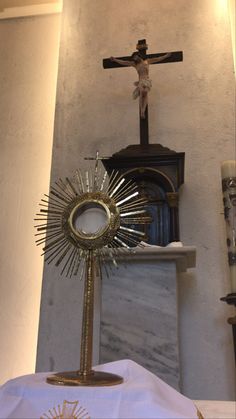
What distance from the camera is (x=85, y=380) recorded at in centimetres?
100

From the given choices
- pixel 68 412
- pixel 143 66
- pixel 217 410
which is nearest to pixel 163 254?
pixel 217 410

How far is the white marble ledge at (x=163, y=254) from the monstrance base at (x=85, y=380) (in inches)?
47.8

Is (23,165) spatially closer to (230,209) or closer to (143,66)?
(143,66)

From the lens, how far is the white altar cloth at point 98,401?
819 mm

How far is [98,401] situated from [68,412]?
0.07 metres

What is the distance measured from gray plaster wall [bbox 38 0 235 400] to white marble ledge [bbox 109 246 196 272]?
46cm

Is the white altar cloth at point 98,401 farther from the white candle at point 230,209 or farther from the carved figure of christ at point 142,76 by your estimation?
the carved figure of christ at point 142,76

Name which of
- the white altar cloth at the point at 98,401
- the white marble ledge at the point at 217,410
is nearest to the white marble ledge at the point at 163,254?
the white marble ledge at the point at 217,410

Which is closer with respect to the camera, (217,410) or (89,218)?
(89,218)

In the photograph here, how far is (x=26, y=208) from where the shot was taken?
137 inches

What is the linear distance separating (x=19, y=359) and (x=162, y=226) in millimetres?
1509

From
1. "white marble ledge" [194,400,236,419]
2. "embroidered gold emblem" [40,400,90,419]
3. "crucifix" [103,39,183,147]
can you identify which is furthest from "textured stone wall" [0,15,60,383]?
"embroidered gold emblem" [40,400,90,419]

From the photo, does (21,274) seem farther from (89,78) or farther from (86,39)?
(86,39)

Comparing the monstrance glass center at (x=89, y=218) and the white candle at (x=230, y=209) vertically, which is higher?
the white candle at (x=230, y=209)
